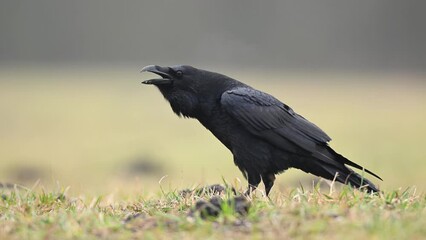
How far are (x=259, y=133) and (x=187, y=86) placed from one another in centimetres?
77

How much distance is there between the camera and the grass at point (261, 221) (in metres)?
4.41

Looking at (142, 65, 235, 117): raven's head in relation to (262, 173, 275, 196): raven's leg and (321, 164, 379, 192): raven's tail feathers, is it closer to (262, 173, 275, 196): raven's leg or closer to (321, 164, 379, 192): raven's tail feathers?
(262, 173, 275, 196): raven's leg

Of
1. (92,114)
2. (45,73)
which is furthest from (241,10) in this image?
(92,114)

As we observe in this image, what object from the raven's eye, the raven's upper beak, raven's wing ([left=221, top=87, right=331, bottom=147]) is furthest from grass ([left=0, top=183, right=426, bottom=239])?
the raven's eye

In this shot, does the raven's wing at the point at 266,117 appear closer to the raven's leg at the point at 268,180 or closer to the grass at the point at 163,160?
the raven's leg at the point at 268,180

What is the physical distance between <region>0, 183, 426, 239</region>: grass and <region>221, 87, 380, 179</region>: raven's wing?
3.11ft

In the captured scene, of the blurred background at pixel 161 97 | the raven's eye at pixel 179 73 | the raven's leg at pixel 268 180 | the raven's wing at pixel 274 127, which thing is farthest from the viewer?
the blurred background at pixel 161 97

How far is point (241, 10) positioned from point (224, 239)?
1579 inches

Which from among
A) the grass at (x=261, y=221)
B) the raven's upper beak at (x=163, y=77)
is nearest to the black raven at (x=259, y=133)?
the raven's upper beak at (x=163, y=77)

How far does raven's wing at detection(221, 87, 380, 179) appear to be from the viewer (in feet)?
21.6

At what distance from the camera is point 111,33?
4556cm

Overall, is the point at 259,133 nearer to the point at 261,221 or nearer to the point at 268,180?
the point at 268,180

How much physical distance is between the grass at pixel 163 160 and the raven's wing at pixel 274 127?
1.43ft

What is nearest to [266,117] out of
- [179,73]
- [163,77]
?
[179,73]
